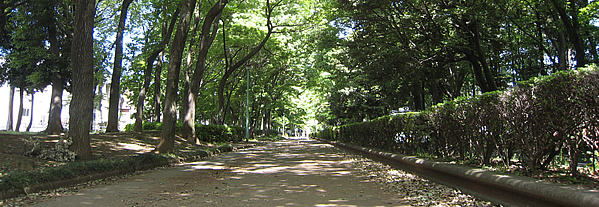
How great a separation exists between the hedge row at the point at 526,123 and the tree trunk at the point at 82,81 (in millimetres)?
8741

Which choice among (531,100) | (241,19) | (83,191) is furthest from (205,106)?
(531,100)

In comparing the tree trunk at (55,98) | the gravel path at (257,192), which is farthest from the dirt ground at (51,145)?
the tree trunk at (55,98)

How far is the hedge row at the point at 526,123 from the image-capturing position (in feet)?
15.8

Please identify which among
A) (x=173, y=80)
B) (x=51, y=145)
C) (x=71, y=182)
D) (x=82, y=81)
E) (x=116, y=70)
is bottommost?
(x=71, y=182)

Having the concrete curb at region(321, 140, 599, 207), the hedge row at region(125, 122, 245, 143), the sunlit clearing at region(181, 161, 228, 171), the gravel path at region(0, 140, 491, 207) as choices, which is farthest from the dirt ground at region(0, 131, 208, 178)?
the concrete curb at region(321, 140, 599, 207)

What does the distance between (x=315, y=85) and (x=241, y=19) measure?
1241 centimetres

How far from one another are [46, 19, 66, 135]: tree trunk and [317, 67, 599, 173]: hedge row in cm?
1615

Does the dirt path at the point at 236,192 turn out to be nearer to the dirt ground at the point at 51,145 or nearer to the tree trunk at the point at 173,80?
the dirt ground at the point at 51,145

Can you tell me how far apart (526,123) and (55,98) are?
19.5 meters

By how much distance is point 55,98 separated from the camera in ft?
61.0

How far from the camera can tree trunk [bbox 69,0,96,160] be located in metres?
10.2

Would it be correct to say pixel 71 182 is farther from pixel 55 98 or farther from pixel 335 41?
pixel 55 98

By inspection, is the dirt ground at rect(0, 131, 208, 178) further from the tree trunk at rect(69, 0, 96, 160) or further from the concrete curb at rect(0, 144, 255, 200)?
the concrete curb at rect(0, 144, 255, 200)

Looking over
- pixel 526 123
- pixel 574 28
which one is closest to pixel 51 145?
pixel 526 123
